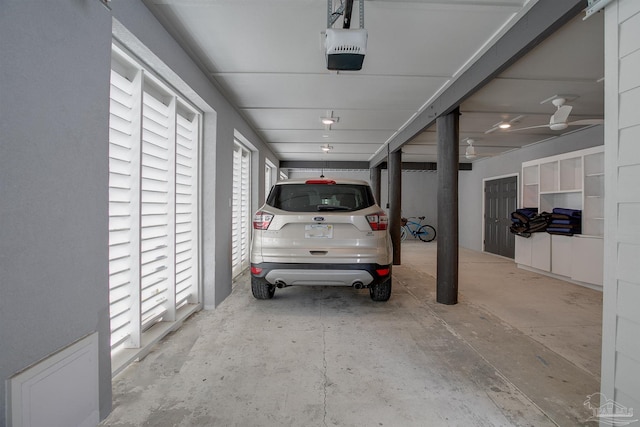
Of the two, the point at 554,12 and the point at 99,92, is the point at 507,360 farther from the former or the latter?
the point at 99,92

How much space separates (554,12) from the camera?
2.04 m

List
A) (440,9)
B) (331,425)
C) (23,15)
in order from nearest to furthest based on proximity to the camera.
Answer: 1. (23,15)
2. (331,425)
3. (440,9)

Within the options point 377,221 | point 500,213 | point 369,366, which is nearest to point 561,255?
point 500,213

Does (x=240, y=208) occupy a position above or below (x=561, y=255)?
above

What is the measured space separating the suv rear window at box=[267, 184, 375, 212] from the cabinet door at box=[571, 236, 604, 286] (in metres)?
4.05

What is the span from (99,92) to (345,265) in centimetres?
247

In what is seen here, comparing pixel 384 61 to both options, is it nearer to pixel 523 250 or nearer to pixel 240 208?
pixel 240 208

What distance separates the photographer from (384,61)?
3012 mm

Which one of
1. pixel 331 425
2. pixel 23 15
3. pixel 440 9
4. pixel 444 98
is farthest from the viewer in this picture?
pixel 444 98

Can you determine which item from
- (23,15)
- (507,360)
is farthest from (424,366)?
(23,15)

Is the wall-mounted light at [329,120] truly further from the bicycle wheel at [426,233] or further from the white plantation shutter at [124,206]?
the bicycle wheel at [426,233]

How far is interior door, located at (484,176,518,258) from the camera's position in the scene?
759 centimetres

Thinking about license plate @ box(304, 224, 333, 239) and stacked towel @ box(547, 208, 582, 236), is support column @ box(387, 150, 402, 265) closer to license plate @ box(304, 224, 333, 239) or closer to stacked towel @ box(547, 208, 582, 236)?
stacked towel @ box(547, 208, 582, 236)

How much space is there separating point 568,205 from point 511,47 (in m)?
4.92
